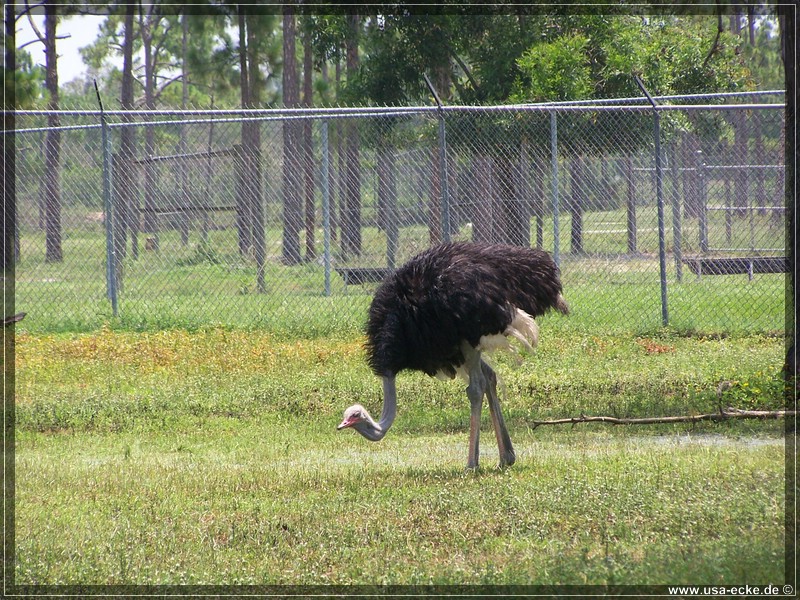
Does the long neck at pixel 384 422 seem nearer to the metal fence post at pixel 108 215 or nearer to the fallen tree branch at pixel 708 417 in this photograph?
the fallen tree branch at pixel 708 417

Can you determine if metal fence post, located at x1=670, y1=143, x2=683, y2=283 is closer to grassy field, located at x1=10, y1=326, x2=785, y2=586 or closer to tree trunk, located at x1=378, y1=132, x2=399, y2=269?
grassy field, located at x1=10, y1=326, x2=785, y2=586

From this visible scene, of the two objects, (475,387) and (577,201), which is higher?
(577,201)

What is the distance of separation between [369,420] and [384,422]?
0.49 feet

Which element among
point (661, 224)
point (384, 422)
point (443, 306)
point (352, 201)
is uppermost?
point (352, 201)

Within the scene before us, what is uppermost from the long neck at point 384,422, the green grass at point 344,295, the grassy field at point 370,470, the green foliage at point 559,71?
the green foliage at point 559,71

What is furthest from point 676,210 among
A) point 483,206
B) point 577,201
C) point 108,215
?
point 108,215

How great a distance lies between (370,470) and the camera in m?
7.81

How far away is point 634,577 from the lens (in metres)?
5.09

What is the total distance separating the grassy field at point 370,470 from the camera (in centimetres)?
556

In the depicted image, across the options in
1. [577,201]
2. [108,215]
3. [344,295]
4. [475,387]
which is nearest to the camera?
[475,387]

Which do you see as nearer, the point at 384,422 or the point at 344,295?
the point at 384,422

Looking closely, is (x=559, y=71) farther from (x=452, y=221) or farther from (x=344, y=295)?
(x=344, y=295)

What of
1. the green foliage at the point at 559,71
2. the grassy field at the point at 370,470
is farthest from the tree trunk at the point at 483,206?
the green foliage at the point at 559,71

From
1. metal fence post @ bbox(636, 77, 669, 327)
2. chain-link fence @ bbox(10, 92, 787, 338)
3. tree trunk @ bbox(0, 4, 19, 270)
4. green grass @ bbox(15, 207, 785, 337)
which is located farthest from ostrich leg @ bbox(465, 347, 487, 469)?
metal fence post @ bbox(636, 77, 669, 327)
